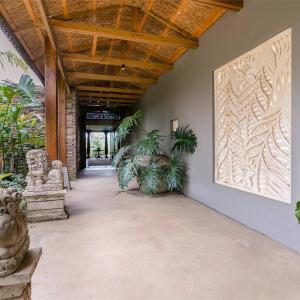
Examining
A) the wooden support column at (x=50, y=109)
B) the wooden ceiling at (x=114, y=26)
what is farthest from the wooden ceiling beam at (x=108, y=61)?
the wooden support column at (x=50, y=109)

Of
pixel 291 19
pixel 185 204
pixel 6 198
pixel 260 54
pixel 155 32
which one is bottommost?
pixel 185 204

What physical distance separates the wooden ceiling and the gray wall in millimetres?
336

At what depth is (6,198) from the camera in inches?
46.2

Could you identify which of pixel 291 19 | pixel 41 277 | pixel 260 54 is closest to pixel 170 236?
pixel 41 277

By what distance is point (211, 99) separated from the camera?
443cm

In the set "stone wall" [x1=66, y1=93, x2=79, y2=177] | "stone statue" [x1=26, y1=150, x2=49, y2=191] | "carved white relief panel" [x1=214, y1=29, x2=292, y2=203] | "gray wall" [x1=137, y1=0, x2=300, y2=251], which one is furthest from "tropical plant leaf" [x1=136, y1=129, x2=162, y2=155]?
"stone wall" [x1=66, y1=93, x2=79, y2=177]

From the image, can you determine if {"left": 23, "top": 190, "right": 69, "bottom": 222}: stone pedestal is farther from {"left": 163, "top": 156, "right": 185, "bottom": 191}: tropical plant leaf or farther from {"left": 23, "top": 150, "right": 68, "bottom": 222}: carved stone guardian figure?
{"left": 163, "top": 156, "right": 185, "bottom": 191}: tropical plant leaf

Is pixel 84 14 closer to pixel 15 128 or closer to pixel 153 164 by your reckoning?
pixel 15 128

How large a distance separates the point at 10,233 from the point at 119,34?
431 centimetres

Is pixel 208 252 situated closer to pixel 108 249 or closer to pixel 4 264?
pixel 108 249

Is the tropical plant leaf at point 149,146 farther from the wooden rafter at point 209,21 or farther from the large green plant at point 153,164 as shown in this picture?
the wooden rafter at point 209,21

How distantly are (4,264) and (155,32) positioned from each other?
5.32 metres

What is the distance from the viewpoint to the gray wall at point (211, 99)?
2666 mm

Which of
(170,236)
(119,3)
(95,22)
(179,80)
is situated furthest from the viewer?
(179,80)
